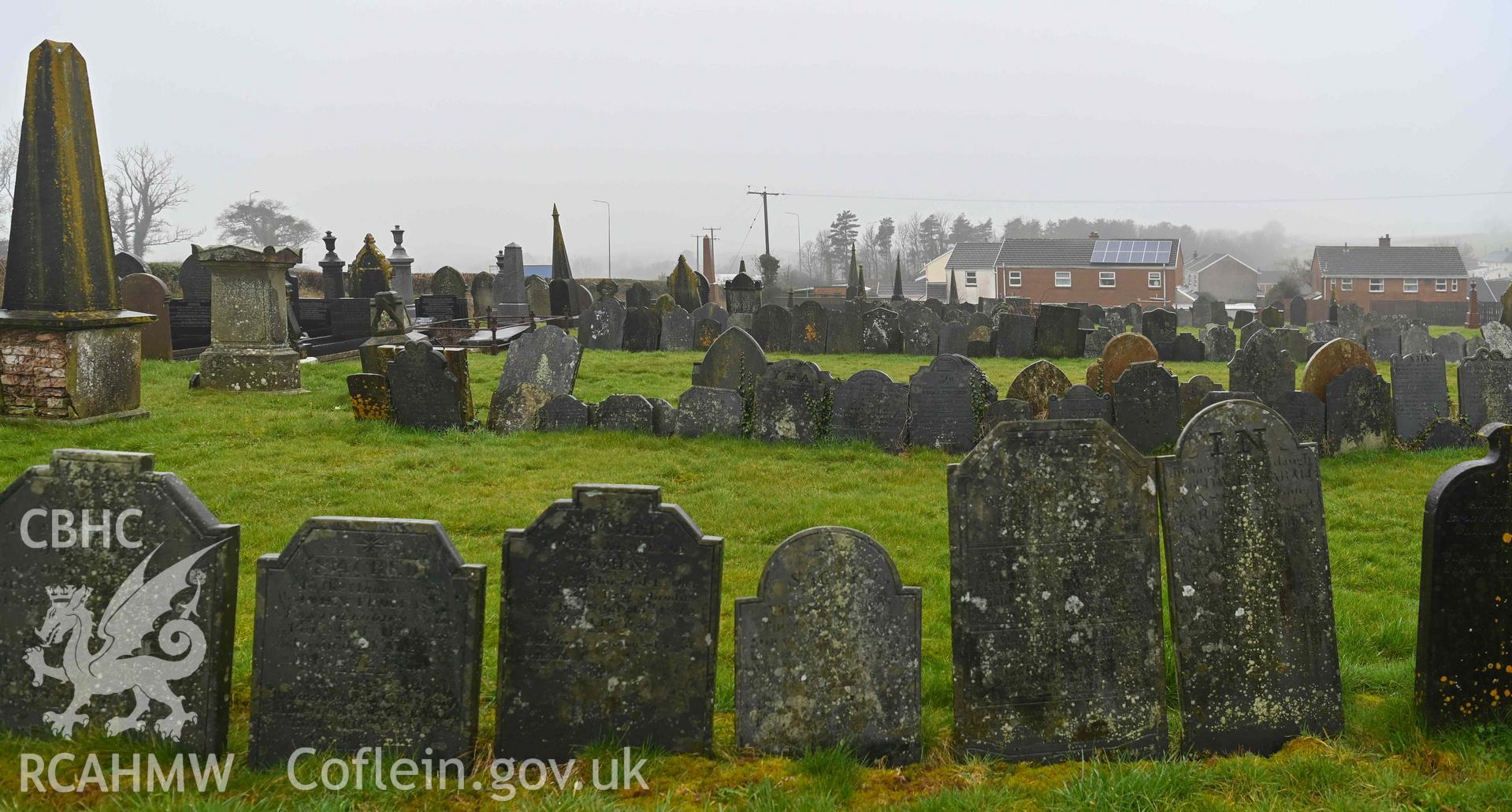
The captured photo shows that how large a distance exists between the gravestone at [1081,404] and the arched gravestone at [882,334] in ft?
37.6

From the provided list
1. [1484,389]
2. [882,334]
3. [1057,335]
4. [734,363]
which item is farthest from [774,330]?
[1484,389]

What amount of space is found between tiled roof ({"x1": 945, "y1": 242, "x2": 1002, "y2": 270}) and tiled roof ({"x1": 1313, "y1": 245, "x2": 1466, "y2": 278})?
776 inches

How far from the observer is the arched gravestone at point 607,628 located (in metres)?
4.12

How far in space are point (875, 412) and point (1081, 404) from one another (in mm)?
2021

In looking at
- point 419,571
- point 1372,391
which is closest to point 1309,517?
point 419,571

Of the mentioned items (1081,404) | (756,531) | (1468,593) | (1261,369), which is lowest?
(756,531)

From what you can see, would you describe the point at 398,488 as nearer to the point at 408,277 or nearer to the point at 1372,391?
the point at 1372,391

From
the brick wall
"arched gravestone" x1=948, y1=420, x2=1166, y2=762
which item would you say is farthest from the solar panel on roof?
"arched gravestone" x1=948, y1=420, x2=1166, y2=762

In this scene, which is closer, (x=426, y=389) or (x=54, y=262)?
(x=54, y=262)

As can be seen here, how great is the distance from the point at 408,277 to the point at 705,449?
70.0 feet

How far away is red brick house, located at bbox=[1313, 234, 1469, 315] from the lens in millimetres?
62500

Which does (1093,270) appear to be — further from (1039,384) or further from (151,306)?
(151,306)

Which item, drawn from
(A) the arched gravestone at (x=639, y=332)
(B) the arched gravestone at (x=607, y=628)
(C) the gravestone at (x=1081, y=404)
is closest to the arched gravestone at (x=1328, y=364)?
(C) the gravestone at (x=1081, y=404)

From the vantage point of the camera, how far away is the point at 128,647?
164 inches
